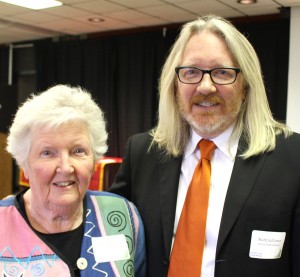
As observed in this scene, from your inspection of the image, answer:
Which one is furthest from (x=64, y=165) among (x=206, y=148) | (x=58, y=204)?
(x=206, y=148)

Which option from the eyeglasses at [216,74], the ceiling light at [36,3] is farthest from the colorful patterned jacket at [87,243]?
the ceiling light at [36,3]

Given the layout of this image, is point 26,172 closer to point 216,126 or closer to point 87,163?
point 87,163

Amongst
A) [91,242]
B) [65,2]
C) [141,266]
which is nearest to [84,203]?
[91,242]

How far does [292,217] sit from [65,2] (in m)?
4.62

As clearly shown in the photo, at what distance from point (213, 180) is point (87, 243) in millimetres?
517

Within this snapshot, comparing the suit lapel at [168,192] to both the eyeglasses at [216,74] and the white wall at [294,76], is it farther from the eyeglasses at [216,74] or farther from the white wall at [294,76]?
the white wall at [294,76]

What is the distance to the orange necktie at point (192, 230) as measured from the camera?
1512 mm

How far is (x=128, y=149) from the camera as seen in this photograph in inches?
74.0

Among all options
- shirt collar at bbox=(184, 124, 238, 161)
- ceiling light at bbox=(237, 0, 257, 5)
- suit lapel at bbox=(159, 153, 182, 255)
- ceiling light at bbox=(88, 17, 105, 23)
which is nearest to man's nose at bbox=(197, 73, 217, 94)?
shirt collar at bbox=(184, 124, 238, 161)

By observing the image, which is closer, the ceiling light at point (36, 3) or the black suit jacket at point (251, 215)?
the black suit jacket at point (251, 215)

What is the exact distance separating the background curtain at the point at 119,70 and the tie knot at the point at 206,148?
187 inches

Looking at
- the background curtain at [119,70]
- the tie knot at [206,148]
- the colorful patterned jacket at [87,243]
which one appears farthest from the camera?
the background curtain at [119,70]

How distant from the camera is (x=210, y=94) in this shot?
62.0 inches

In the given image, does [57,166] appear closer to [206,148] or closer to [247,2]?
[206,148]
